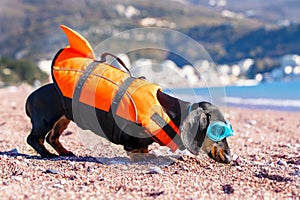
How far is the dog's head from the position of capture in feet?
14.0

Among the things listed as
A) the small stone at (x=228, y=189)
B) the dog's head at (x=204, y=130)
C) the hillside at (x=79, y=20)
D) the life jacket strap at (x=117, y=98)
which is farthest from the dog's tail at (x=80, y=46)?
the hillside at (x=79, y=20)

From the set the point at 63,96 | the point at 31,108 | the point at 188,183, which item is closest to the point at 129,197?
the point at 188,183

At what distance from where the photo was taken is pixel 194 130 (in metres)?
4.28

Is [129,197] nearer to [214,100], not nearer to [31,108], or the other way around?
[214,100]

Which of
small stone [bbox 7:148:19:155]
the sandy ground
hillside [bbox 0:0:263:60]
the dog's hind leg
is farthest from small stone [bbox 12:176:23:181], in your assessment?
hillside [bbox 0:0:263:60]

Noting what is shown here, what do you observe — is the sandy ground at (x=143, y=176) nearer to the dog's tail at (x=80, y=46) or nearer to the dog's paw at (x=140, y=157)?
the dog's paw at (x=140, y=157)

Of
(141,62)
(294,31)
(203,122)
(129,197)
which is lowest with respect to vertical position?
(129,197)

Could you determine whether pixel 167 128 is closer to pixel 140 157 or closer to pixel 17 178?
pixel 140 157

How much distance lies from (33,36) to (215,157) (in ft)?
390

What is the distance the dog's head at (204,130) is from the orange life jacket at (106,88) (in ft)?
0.42

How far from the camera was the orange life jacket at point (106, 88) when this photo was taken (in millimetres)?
4273

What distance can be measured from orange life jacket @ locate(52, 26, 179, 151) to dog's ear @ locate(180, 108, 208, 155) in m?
0.10

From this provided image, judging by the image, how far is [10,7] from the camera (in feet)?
542

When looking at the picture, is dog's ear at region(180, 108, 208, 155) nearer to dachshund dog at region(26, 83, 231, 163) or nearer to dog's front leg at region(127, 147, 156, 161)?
dachshund dog at region(26, 83, 231, 163)
